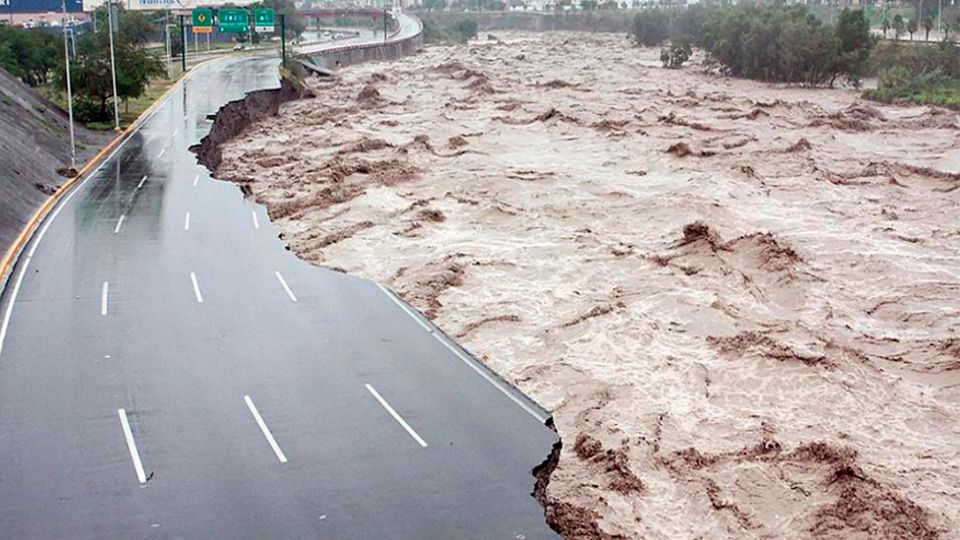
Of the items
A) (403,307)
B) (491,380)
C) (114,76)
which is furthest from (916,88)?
(491,380)

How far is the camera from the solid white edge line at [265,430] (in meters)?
15.9

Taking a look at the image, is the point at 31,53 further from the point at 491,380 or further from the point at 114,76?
the point at 491,380

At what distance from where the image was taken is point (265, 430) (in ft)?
55.3

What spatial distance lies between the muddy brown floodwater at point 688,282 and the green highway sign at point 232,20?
84.0ft

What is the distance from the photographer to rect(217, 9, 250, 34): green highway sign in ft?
266

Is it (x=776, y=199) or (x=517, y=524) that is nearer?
(x=517, y=524)

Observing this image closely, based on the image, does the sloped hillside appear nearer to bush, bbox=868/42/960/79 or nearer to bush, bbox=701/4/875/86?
bush, bbox=701/4/875/86

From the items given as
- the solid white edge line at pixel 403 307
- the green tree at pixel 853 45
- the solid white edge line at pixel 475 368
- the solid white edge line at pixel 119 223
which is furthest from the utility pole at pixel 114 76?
the green tree at pixel 853 45

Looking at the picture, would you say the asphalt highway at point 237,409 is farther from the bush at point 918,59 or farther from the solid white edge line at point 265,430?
the bush at point 918,59

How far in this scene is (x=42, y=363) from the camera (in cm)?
1961

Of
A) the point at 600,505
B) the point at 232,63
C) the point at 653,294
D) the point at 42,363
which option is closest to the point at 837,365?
the point at 653,294

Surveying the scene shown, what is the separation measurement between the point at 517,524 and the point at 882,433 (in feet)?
27.3

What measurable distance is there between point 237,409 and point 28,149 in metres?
24.1

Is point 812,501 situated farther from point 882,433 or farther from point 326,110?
point 326,110
